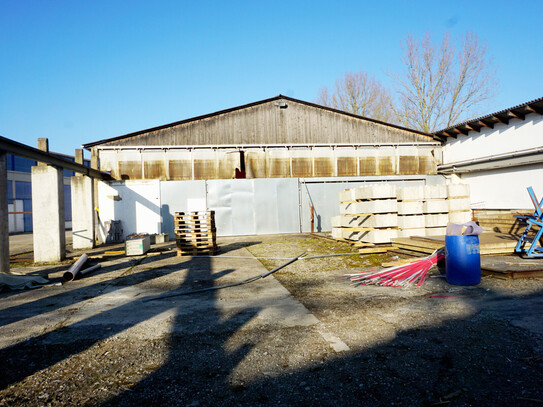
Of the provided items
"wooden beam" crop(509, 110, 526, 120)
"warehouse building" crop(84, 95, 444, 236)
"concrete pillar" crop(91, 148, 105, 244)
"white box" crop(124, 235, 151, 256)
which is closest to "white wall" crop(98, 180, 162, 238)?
"warehouse building" crop(84, 95, 444, 236)

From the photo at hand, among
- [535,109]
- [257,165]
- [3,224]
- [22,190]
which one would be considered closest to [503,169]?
[535,109]

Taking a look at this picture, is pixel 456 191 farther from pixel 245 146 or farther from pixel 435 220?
pixel 245 146

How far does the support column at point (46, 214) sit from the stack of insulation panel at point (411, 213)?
1095 cm

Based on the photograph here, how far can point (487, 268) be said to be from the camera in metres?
6.84

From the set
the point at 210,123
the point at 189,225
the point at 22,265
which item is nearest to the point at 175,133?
the point at 210,123

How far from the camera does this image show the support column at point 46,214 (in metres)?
11.1

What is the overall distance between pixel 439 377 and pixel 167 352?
278cm

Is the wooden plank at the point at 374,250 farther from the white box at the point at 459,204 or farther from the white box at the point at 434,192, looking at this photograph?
the white box at the point at 459,204

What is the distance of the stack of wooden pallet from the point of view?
11.7m

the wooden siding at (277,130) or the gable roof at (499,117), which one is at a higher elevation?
the wooden siding at (277,130)

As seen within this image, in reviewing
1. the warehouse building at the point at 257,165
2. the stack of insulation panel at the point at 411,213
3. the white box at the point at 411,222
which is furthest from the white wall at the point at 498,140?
the white box at the point at 411,222

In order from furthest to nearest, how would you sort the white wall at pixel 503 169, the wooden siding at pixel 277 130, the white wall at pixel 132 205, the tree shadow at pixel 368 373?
1. the wooden siding at pixel 277 130
2. the white wall at pixel 132 205
3. the white wall at pixel 503 169
4. the tree shadow at pixel 368 373

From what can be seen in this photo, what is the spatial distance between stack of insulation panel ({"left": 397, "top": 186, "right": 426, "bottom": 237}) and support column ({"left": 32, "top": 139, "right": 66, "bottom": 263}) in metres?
11.0

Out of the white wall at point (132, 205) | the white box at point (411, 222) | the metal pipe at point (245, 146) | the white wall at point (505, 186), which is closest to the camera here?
the white box at point (411, 222)
